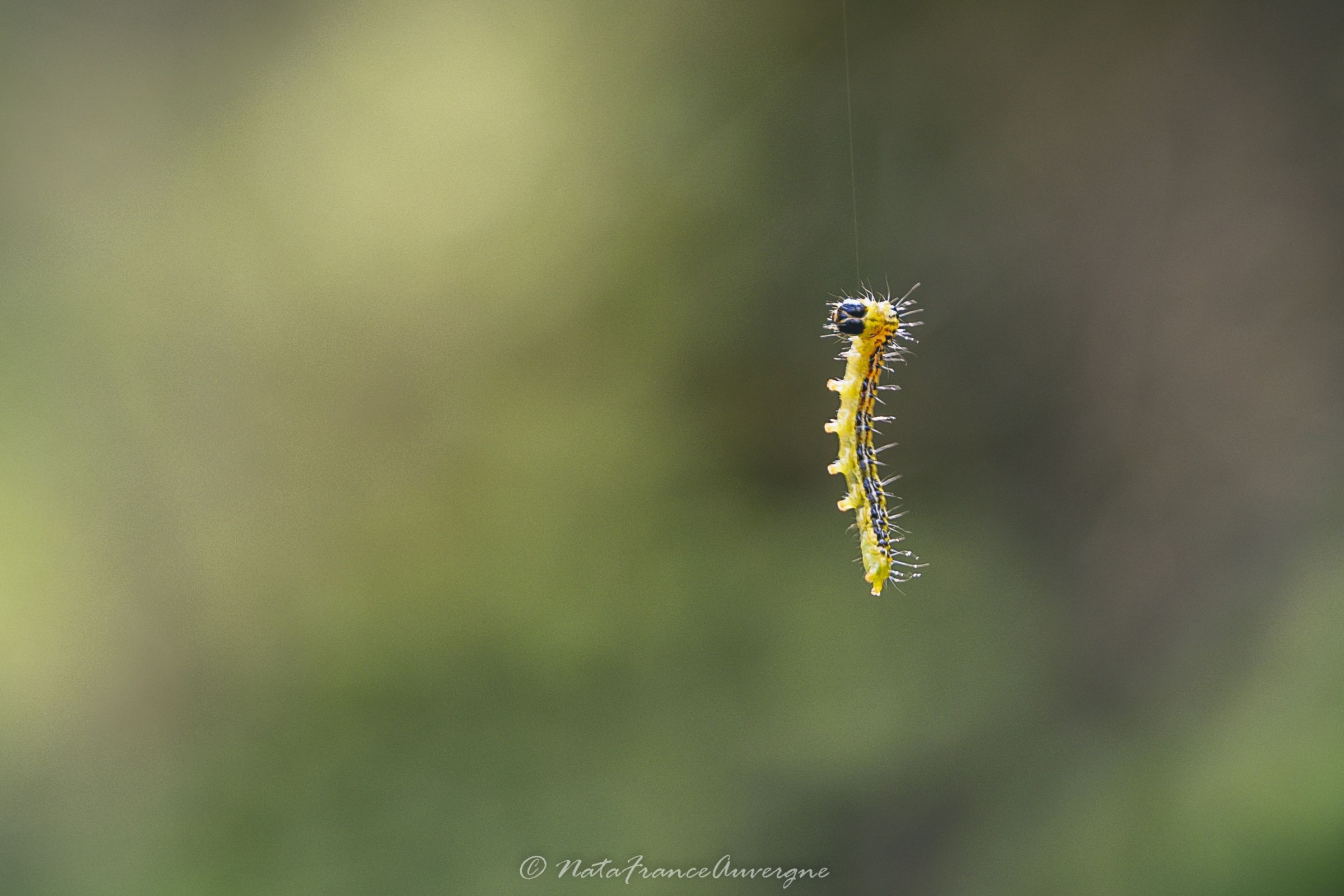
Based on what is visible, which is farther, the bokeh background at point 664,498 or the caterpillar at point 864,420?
the bokeh background at point 664,498

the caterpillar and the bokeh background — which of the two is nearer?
the caterpillar

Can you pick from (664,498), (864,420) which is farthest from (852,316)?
(664,498)

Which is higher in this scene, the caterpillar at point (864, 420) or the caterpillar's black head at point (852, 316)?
the caterpillar's black head at point (852, 316)

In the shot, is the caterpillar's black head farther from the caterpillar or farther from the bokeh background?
the bokeh background

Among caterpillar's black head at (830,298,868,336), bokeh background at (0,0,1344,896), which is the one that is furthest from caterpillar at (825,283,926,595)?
bokeh background at (0,0,1344,896)

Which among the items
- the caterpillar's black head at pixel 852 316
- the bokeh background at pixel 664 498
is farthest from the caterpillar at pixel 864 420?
the bokeh background at pixel 664 498

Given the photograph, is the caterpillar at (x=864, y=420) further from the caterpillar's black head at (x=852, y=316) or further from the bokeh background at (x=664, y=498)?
the bokeh background at (x=664, y=498)

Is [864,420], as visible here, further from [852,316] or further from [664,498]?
[664,498]

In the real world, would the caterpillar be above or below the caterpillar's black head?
below
